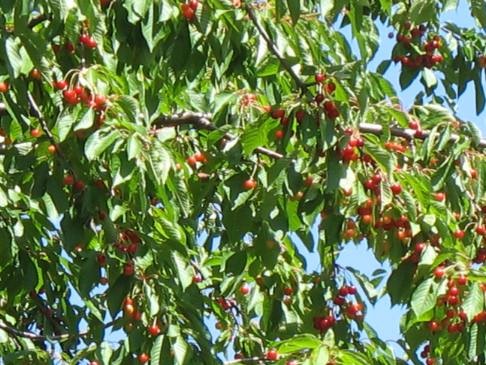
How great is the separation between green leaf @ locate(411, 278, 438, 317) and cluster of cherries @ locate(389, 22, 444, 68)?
7.24 ft

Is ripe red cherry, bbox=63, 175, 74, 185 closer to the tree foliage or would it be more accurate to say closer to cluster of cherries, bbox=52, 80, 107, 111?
the tree foliage

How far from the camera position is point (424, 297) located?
14.2 ft

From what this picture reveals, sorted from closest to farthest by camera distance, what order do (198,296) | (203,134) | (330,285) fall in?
(198,296), (330,285), (203,134)

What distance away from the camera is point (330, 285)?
5203mm

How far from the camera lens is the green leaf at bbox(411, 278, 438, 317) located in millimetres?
4316

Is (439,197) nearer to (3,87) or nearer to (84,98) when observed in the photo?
(84,98)

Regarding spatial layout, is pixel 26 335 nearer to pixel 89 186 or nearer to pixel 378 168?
pixel 89 186

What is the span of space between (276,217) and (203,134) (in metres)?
1.22

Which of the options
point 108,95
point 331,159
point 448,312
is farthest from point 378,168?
point 108,95

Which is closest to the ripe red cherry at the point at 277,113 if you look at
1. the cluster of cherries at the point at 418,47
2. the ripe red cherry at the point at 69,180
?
the ripe red cherry at the point at 69,180

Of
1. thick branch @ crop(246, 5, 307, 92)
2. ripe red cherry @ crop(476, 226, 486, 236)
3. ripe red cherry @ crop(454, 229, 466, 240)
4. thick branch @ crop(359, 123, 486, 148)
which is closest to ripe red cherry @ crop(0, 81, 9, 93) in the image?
thick branch @ crop(246, 5, 307, 92)

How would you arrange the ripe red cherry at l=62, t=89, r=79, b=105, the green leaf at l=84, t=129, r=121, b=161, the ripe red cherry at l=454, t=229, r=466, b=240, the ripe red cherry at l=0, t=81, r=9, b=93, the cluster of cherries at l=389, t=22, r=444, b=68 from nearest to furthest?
1. the green leaf at l=84, t=129, r=121, b=161
2. the ripe red cherry at l=62, t=89, r=79, b=105
3. the ripe red cherry at l=0, t=81, r=9, b=93
4. the ripe red cherry at l=454, t=229, r=466, b=240
5. the cluster of cherries at l=389, t=22, r=444, b=68

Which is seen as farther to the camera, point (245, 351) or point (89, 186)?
point (245, 351)

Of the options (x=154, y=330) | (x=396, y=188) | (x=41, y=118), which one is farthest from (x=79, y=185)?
(x=396, y=188)
